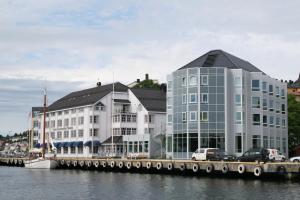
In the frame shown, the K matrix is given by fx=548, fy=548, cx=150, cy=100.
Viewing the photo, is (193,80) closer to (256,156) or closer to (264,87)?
(264,87)

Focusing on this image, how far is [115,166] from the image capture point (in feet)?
268

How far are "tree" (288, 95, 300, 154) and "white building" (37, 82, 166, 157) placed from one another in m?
24.1

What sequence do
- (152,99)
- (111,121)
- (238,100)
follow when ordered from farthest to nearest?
(152,99) → (111,121) → (238,100)

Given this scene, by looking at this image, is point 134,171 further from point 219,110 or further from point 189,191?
point 189,191

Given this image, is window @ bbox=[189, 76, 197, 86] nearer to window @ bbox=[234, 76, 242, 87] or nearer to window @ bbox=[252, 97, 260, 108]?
window @ bbox=[234, 76, 242, 87]

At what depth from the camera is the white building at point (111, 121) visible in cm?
10869

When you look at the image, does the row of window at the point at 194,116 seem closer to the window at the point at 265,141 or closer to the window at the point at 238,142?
the window at the point at 238,142

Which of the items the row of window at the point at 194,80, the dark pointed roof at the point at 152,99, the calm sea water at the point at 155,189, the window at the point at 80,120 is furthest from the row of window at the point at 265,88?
the window at the point at 80,120

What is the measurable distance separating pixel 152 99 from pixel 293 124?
30244 mm

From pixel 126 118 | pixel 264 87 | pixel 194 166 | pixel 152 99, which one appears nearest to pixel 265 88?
pixel 264 87

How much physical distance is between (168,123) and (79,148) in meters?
34.2

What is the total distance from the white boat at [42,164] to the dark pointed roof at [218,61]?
29289 mm

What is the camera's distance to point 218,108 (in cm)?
8206

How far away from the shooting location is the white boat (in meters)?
95.6
